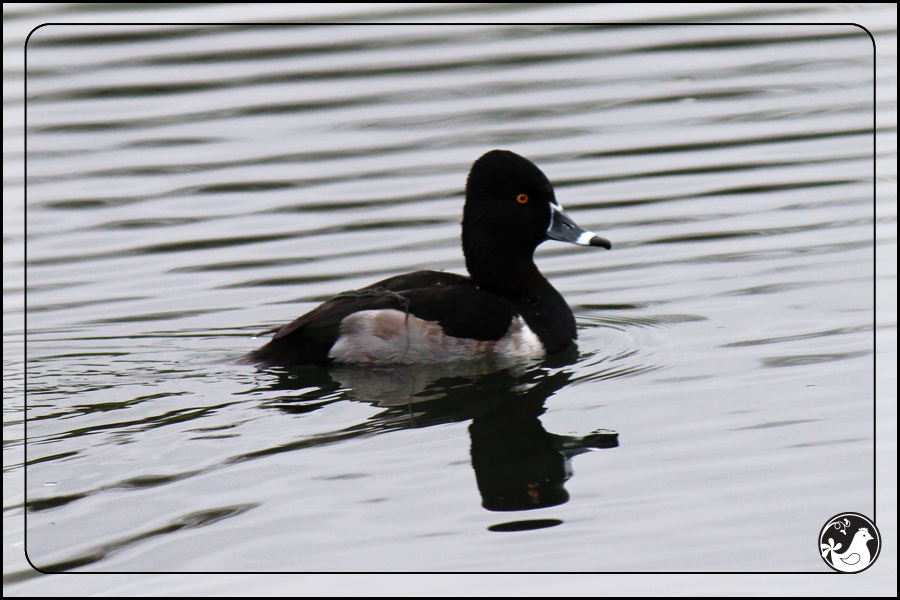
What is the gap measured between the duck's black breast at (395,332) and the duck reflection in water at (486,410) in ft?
0.23

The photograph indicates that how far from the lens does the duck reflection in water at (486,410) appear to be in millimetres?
4117

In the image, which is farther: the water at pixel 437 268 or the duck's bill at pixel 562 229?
the duck's bill at pixel 562 229

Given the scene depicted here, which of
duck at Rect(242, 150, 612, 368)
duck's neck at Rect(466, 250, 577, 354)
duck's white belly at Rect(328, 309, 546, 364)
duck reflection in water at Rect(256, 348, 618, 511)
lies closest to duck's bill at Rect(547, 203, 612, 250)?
duck at Rect(242, 150, 612, 368)

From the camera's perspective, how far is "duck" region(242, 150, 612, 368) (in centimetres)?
551

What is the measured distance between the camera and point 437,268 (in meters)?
6.58

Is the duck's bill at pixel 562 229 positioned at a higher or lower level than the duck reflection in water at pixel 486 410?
higher

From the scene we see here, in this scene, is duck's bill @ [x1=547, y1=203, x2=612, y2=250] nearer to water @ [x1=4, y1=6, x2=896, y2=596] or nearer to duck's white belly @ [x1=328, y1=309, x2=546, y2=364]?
water @ [x1=4, y1=6, x2=896, y2=596]

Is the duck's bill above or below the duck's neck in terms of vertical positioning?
above

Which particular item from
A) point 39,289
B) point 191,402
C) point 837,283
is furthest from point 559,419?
point 39,289

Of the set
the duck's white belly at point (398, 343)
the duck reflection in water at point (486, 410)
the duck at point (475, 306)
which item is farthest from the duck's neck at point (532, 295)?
the duck's white belly at point (398, 343)

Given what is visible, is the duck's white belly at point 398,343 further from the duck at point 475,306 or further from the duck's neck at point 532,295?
the duck's neck at point 532,295

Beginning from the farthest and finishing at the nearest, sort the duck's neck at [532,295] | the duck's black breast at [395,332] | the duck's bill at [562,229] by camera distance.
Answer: the duck's bill at [562,229] → the duck's neck at [532,295] → the duck's black breast at [395,332]

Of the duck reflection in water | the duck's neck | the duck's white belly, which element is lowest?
the duck reflection in water

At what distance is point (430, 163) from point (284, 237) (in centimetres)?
105
